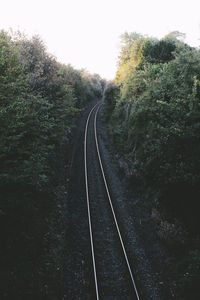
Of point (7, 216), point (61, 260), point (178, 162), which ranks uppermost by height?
point (178, 162)

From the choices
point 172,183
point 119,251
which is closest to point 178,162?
point 172,183

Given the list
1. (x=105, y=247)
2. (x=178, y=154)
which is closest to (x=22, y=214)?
(x=105, y=247)

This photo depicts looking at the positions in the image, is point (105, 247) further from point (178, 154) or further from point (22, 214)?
point (178, 154)

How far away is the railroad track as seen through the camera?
238 inches

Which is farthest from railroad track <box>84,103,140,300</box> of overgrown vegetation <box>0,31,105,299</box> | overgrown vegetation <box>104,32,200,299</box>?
overgrown vegetation <box>104,32,200,299</box>

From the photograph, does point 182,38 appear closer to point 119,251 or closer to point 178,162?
point 178,162

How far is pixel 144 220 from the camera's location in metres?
9.16

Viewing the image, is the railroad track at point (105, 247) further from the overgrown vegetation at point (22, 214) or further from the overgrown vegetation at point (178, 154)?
the overgrown vegetation at point (178, 154)

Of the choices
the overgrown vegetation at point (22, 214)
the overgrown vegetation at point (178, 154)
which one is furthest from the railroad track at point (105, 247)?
the overgrown vegetation at point (178, 154)

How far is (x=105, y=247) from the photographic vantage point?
756 cm

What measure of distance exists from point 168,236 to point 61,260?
4287 millimetres

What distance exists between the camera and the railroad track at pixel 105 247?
6047 mm

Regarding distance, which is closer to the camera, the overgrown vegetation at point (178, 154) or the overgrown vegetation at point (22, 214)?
the overgrown vegetation at point (22, 214)

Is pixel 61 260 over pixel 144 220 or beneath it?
beneath
